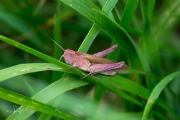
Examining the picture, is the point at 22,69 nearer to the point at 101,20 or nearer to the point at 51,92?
the point at 51,92

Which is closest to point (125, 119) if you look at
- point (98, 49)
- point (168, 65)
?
point (168, 65)

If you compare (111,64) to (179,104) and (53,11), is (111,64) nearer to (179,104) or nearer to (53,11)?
(179,104)

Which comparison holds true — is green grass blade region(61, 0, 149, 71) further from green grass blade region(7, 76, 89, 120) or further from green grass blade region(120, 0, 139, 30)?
green grass blade region(7, 76, 89, 120)

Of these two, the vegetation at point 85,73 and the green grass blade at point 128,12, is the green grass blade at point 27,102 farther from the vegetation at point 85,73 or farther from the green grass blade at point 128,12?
the green grass blade at point 128,12

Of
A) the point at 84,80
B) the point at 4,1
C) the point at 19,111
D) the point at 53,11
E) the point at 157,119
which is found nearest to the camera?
the point at 19,111

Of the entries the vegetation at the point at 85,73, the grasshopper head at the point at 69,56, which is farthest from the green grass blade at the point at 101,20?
the grasshopper head at the point at 69,56

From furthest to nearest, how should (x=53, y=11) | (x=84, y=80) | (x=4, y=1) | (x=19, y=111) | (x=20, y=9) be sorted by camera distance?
(x=53, y=11)
(x=4, y=1)
(x=20, y=9)
(x=84, y=80)
(x=19, y=111)

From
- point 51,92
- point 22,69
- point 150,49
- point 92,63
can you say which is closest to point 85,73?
point 92,63
